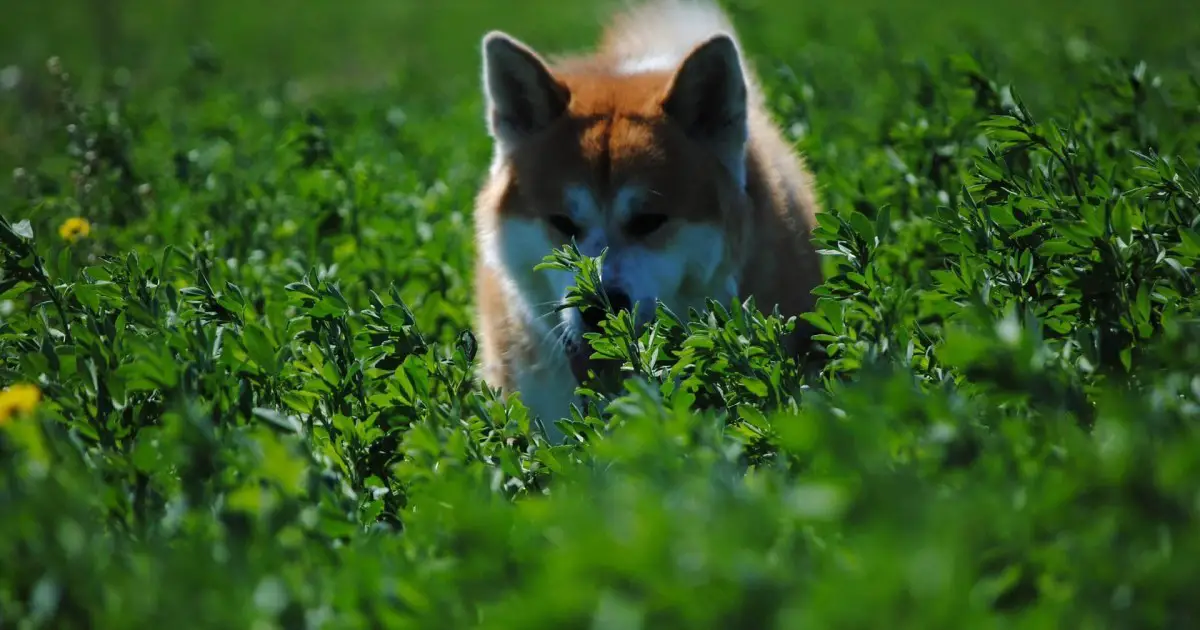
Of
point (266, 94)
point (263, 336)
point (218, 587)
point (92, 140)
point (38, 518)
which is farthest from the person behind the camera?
point (266, 94)

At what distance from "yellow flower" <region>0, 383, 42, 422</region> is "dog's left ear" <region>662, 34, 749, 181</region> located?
250 cm

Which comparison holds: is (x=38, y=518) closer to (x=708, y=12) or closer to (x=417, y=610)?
(x=417, y=610)

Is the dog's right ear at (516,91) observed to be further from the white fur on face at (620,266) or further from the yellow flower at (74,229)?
the yellow flower at (74,229)

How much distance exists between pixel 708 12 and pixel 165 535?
470 centimetres

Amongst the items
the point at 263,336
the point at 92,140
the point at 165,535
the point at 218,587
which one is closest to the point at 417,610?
the point at 218,587

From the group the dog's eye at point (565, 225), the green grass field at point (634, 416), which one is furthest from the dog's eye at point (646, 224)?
the green grass field at point (634, 416)

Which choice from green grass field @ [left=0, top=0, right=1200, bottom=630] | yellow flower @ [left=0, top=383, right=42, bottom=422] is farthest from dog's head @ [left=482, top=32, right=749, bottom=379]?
yellow flower @ [left=0, top=383, right=42, bottom=422]

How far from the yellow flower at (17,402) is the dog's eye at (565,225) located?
2.04 meters

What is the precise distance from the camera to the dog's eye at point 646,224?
13.3 ft

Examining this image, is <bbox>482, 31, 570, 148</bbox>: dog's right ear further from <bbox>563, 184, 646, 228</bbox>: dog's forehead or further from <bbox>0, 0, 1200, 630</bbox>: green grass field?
<bbox>0, 0, 1200, 630</bbox>: green grass field

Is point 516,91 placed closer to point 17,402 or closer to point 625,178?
point 625,178

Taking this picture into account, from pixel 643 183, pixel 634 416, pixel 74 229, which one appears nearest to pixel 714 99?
pixel 643 183

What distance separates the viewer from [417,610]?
71.4 inches

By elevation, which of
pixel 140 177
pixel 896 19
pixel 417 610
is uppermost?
pixel 417 610
